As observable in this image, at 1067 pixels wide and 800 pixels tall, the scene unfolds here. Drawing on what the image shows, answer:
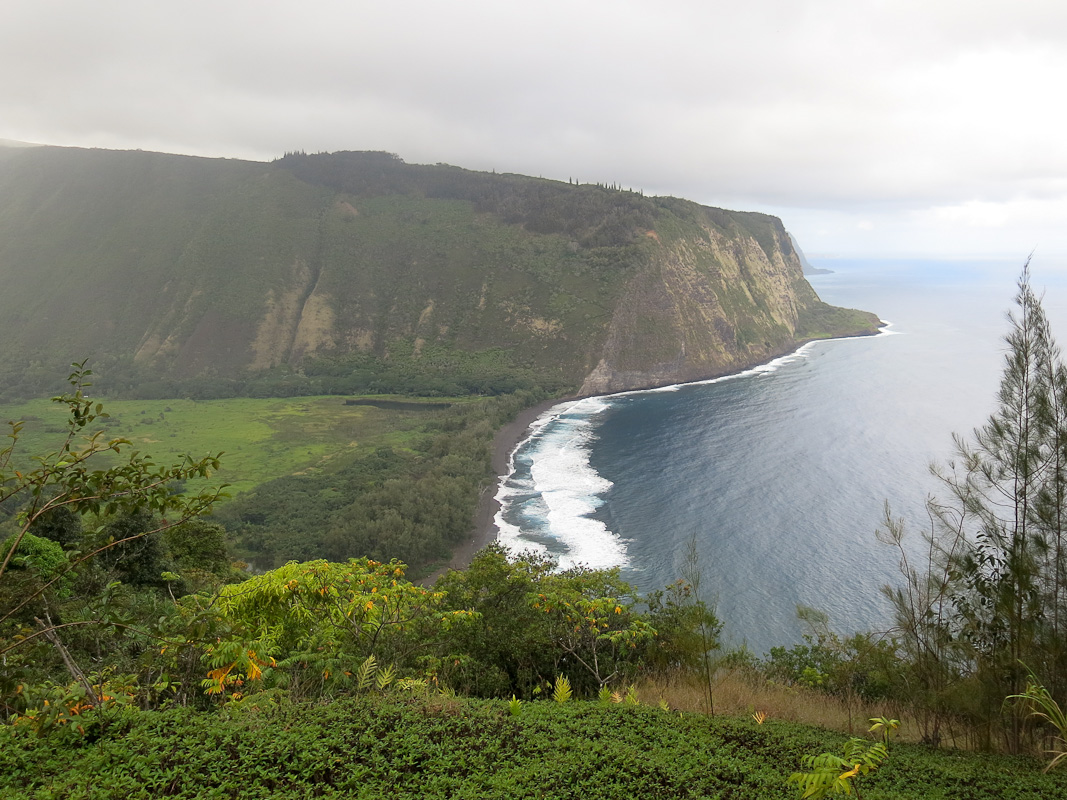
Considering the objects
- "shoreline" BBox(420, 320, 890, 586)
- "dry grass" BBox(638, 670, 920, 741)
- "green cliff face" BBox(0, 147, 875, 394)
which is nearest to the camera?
"dry grass" BBox(638, 670, 920, 741)

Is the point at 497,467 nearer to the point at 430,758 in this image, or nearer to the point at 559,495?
the point at 559,495

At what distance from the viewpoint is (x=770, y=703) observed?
42.9 ft

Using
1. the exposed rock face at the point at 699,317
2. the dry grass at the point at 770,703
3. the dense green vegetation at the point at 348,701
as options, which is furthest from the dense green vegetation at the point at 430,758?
the exposed rock face at the point at 699,317

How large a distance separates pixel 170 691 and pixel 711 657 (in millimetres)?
13920

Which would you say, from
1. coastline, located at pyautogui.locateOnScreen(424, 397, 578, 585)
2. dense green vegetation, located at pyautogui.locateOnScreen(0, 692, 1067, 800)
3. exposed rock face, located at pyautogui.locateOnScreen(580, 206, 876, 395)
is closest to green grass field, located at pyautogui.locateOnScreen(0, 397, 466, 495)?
coastline, located at pyautogui.locateOnScreen(424, 397, 578, 585)

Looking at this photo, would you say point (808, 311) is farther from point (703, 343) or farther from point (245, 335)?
point (245, 335)

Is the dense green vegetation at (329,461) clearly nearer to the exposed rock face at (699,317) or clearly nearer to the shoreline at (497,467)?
the shoreline at (497,467)

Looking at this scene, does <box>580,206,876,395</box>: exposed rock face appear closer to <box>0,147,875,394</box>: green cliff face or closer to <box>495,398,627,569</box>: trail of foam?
<box>0,147,875,394</box>: green cliff face

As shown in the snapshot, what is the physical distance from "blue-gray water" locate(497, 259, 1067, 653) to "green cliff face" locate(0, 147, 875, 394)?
60.5 ft

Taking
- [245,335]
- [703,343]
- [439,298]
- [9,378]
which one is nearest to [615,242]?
[703,343]


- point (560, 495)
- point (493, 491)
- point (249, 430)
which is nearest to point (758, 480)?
point (560, 495)

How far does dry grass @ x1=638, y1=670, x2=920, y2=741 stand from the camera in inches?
475

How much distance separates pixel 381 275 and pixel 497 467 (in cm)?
7705

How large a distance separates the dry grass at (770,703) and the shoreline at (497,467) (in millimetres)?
12493
